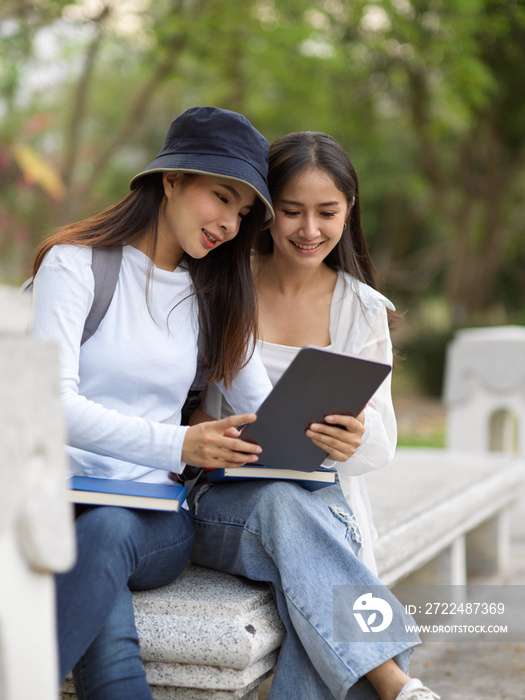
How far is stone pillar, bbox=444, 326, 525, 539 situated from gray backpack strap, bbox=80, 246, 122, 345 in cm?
342

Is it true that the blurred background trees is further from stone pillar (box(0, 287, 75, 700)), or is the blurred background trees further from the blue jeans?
stone pillar (box(0, 287, 75, 700))

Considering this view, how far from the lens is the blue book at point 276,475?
7.12 ft

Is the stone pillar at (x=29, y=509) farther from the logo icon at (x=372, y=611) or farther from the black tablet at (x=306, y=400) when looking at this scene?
the logo icon at (x=372, y=611)

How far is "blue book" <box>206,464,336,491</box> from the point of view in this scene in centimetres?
217

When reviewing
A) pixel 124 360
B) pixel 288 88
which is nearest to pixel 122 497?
pixel 124 360

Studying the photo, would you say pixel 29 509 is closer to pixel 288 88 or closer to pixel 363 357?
pixel 363 357

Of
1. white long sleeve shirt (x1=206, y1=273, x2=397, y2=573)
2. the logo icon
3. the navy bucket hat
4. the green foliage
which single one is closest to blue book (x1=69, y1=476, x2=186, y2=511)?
the logo icon

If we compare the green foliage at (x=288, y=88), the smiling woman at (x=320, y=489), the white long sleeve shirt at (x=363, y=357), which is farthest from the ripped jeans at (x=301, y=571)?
the green foliage at (x=288, y=88)

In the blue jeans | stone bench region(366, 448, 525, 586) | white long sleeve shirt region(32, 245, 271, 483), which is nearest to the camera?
the blue jeans

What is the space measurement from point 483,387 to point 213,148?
348 centimetres

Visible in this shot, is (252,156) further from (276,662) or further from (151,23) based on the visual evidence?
(151,23)

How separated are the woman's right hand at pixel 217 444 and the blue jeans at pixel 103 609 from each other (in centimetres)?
21

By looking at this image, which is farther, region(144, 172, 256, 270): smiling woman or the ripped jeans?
region(144, 172, 256, 270): smiling woman

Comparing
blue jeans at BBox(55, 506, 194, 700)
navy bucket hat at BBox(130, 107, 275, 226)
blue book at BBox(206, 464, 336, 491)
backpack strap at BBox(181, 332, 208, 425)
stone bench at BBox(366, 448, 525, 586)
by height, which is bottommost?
stone bench at BBox(366, 448, 525, 586)
